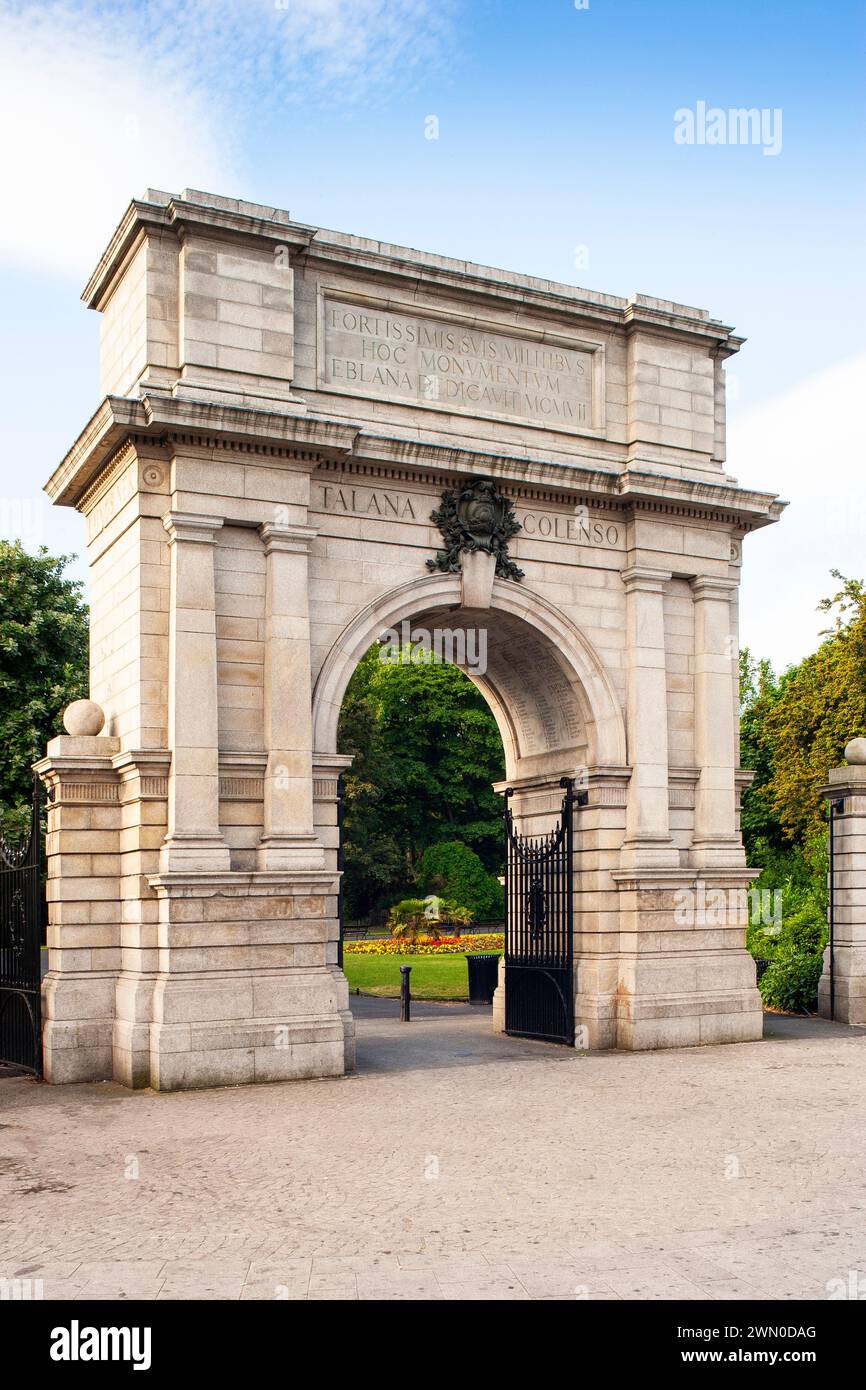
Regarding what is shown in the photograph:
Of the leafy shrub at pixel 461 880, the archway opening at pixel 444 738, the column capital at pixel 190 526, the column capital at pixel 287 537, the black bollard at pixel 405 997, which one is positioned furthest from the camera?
the leafy shrub at pixel 461 880

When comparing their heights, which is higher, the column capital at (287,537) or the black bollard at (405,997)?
the column capital at (287,537)

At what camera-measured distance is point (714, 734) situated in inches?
730

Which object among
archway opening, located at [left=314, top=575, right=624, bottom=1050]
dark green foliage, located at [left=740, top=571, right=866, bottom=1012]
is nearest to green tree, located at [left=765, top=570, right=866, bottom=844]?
dark green foliage, located at [left=740, top=571, right=866, bottom=1012]

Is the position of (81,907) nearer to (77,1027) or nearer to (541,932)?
(77,1027)

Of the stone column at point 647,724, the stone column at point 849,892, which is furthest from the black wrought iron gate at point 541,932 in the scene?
the stone column at point 849,892

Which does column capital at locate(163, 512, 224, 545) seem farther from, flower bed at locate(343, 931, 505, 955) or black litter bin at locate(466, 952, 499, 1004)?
flower bed at locate(343, 931, 505, 955)

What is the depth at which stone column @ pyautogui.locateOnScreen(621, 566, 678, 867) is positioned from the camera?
700 inches

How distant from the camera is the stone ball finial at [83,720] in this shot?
15992 mm

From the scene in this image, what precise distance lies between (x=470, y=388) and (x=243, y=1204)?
37.6 feet

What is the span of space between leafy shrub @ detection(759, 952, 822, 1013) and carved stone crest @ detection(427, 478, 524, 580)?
339 inches

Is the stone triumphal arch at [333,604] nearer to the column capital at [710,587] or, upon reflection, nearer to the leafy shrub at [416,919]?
the column capital at [710,587]

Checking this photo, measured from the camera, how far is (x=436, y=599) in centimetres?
1709

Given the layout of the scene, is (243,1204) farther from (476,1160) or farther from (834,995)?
(834,995)

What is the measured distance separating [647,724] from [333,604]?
15.2ft
